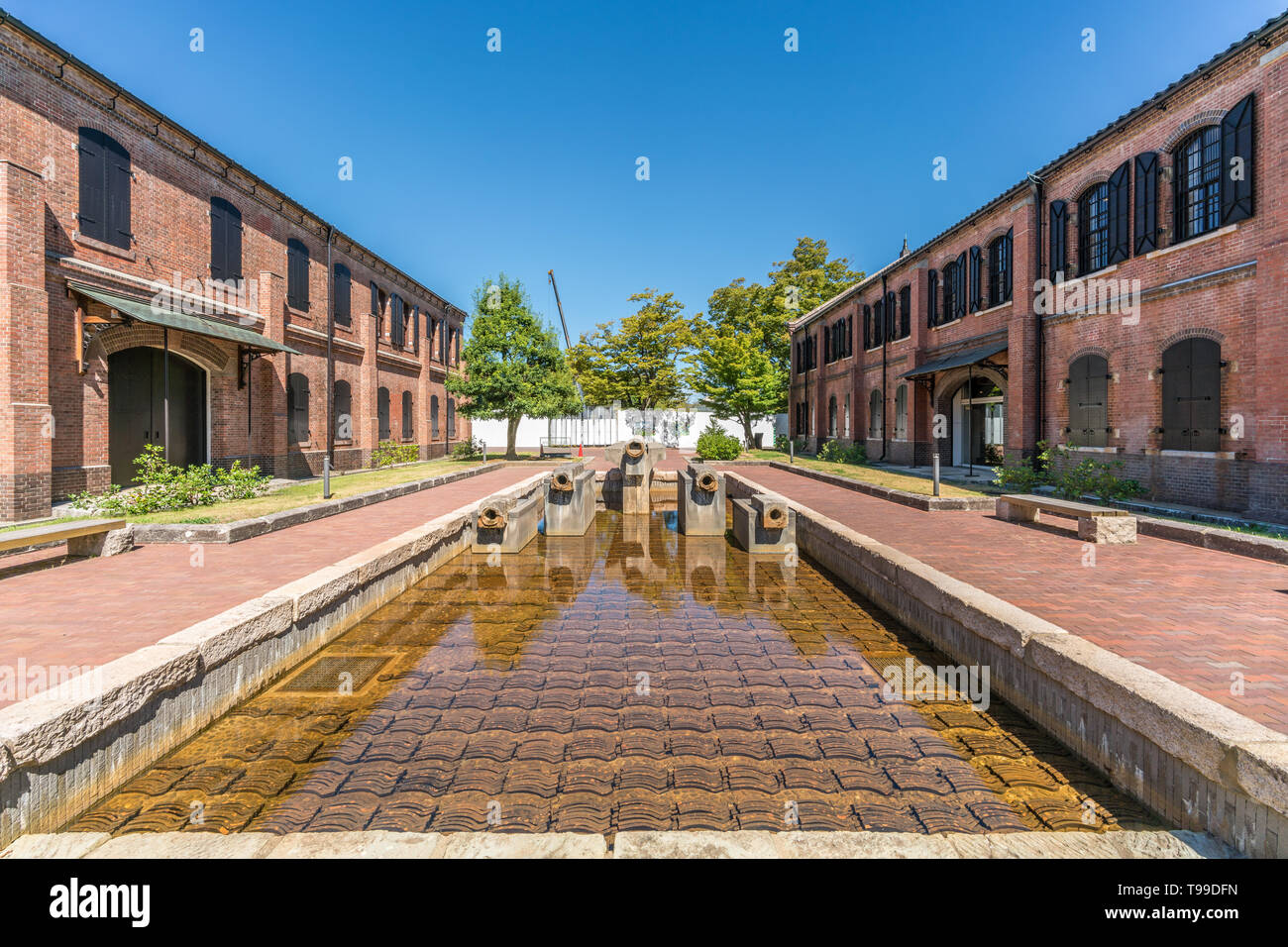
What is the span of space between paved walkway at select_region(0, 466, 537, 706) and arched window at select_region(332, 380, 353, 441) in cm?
1283

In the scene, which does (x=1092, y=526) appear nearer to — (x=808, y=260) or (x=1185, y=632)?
(x=1185, y=632)

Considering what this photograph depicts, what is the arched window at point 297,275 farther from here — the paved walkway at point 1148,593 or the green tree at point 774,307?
the green tree at point 774,307

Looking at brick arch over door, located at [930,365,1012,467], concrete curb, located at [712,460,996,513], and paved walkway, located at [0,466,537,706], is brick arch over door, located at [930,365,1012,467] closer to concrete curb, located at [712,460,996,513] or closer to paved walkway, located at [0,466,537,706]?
concrete curb, located at [712,460,996,513]

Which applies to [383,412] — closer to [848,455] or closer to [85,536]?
[85,536]

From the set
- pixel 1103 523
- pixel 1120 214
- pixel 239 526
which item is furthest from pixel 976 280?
pixel 239 526

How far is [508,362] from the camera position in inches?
1021

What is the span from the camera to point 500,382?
83.1 ft

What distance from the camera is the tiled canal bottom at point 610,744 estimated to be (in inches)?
121

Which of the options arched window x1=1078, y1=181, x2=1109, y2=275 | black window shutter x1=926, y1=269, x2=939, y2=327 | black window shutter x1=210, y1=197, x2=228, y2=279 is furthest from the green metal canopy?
black window shutter x1=926, y1=269, x2=939, y2=327

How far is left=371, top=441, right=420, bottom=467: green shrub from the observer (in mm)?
22641

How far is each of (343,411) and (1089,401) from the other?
22211 millimetres

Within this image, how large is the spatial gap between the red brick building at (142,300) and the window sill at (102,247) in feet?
0.11

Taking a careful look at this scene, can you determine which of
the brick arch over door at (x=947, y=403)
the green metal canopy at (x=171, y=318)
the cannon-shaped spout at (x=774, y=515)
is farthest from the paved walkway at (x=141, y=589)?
the brick arch over door at (x=947, y=403)
